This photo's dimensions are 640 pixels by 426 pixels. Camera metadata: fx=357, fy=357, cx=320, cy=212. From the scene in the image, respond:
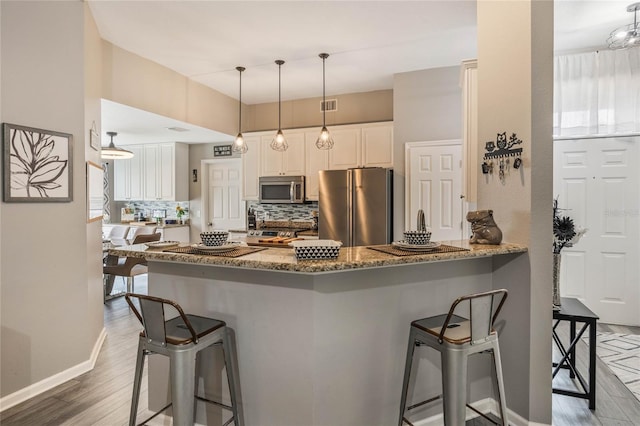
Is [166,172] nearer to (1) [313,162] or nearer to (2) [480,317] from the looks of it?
(1) [313,162]

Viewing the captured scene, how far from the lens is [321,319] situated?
172cm

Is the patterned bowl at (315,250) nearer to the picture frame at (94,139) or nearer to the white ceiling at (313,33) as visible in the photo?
the white ceiling at (313,33)

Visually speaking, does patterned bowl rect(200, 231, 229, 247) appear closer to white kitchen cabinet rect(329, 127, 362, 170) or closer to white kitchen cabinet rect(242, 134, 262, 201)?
white kitchen cabinet rect(329, 127, 362, 170)

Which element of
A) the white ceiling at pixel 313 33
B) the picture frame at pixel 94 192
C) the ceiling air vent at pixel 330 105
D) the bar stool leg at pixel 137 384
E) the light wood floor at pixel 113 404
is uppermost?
the white ceiling at pixel 313 33

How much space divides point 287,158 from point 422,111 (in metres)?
2.01

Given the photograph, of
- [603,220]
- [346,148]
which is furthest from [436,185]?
[603,220]

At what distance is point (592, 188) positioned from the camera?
12.5 ft

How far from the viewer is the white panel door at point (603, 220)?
371cm

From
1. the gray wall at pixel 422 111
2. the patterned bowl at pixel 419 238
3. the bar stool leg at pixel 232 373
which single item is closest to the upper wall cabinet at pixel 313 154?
the gray wall at pixel 422 111

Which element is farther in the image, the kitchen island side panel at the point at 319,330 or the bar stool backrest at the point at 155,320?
the kitchen island side panel at the point at 319,330

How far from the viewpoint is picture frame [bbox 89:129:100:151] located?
9.91 ft

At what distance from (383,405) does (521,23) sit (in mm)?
2310

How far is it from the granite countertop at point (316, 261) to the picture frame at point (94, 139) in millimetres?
1514

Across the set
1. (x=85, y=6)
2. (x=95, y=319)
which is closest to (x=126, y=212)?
(x=95, y=319)
